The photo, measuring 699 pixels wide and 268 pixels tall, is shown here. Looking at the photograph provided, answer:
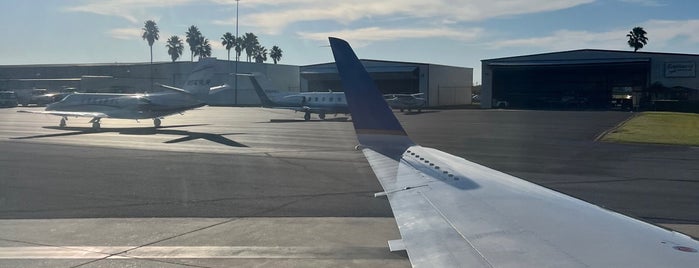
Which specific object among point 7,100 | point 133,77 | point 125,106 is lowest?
point 125,106

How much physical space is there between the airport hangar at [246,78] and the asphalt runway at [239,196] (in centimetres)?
5175

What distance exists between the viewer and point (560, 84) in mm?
90938

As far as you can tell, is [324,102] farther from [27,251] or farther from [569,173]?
[27,251]

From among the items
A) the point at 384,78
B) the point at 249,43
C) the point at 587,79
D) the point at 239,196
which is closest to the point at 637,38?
the point at 587,79

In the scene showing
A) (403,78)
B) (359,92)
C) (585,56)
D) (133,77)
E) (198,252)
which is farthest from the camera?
(403,78)

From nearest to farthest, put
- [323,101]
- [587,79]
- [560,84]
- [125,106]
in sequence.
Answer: [125,106] → [323,101] → [587,79] → [560,84]

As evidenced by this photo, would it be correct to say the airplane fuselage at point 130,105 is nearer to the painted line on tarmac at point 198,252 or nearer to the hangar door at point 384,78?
the painted line on tarmac at point 198,252

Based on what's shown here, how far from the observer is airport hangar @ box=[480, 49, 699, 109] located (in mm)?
71000

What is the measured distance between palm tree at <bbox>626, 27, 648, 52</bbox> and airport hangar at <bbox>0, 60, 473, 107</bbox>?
25.5 metres

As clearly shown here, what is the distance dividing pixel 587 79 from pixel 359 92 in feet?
291

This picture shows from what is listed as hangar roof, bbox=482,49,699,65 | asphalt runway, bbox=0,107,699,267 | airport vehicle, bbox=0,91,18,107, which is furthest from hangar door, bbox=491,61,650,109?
asphalt runway, bbox=0,107,699,267

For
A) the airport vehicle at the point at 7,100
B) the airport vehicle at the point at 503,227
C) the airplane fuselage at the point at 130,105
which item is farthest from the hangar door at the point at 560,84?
the airport vehicle at the point at 503,227

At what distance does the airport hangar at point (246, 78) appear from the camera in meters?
74.8

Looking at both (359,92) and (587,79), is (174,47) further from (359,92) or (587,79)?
(359,92)
